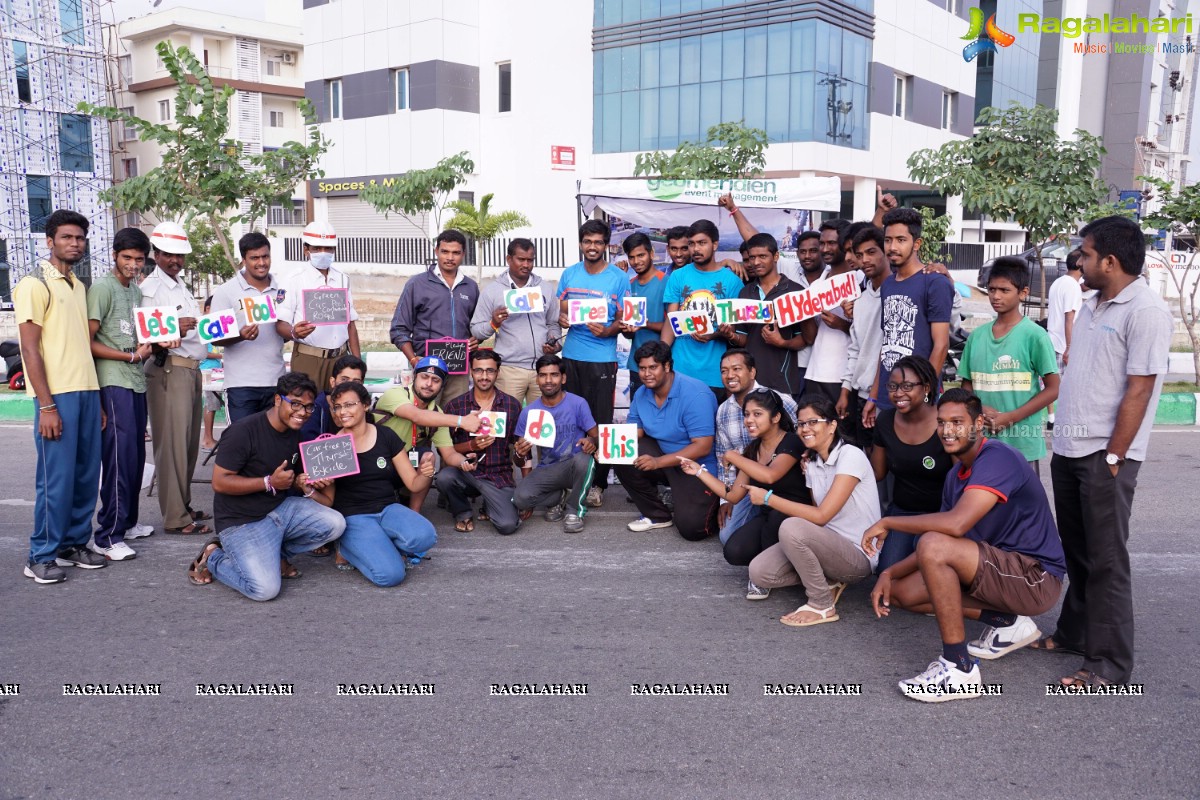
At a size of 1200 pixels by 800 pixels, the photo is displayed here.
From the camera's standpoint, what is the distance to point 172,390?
6.51m

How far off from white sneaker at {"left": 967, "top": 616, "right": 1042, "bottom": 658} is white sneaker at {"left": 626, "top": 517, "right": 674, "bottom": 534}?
2.71 meters

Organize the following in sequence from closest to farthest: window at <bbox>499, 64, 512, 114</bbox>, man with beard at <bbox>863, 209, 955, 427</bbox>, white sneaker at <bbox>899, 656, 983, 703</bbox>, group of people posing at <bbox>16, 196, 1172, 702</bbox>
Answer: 1. white sneaker at <bbox>899, 656, 983, 703</bbox>
2. group of people posing at <bbox>16, 196, 1172, 702</bbox>
3. man with beard at <bbox>863, 209, 955, 427</bbox>
4. window at <bbox>499, 64, 512, 114</bbox>

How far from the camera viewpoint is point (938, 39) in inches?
1313

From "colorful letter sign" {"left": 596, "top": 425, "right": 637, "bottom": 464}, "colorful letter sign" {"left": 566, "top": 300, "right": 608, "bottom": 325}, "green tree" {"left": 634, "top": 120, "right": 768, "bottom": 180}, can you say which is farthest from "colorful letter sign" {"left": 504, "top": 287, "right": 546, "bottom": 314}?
"green tree" {"left": 634, "top": 120, "right": 768, "bottom": 180}

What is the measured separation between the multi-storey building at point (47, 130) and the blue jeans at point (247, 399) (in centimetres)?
3495

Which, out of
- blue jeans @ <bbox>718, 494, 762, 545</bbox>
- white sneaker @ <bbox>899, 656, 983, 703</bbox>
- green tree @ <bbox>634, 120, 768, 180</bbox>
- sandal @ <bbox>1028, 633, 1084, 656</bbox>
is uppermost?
green tree @ <bbox>634, 120, 768, 180</bbox>

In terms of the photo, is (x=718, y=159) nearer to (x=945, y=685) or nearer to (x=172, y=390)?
(x=172, y=390)

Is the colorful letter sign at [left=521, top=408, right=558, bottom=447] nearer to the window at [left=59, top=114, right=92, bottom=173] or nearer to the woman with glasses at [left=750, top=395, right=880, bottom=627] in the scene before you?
the woman with glasses at [left=750, top=395, right=880, bottom=627]

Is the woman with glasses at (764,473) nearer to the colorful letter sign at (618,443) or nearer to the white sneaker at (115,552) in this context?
the colorful letter sign at (618,443)

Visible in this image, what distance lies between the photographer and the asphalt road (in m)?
3.51

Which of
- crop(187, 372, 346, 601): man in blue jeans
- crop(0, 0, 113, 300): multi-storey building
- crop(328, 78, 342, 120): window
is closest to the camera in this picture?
crop(187, 372, 346, 601): man in blue jeans

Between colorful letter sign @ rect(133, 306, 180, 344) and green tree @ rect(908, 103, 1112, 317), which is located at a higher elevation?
green tree @ rect(908, 103, 1112, 317)

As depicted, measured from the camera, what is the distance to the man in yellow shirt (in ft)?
17.6

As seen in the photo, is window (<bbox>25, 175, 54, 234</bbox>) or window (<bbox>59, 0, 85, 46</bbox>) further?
window (<bbox>59, 0, 85, 46</bbox>)
